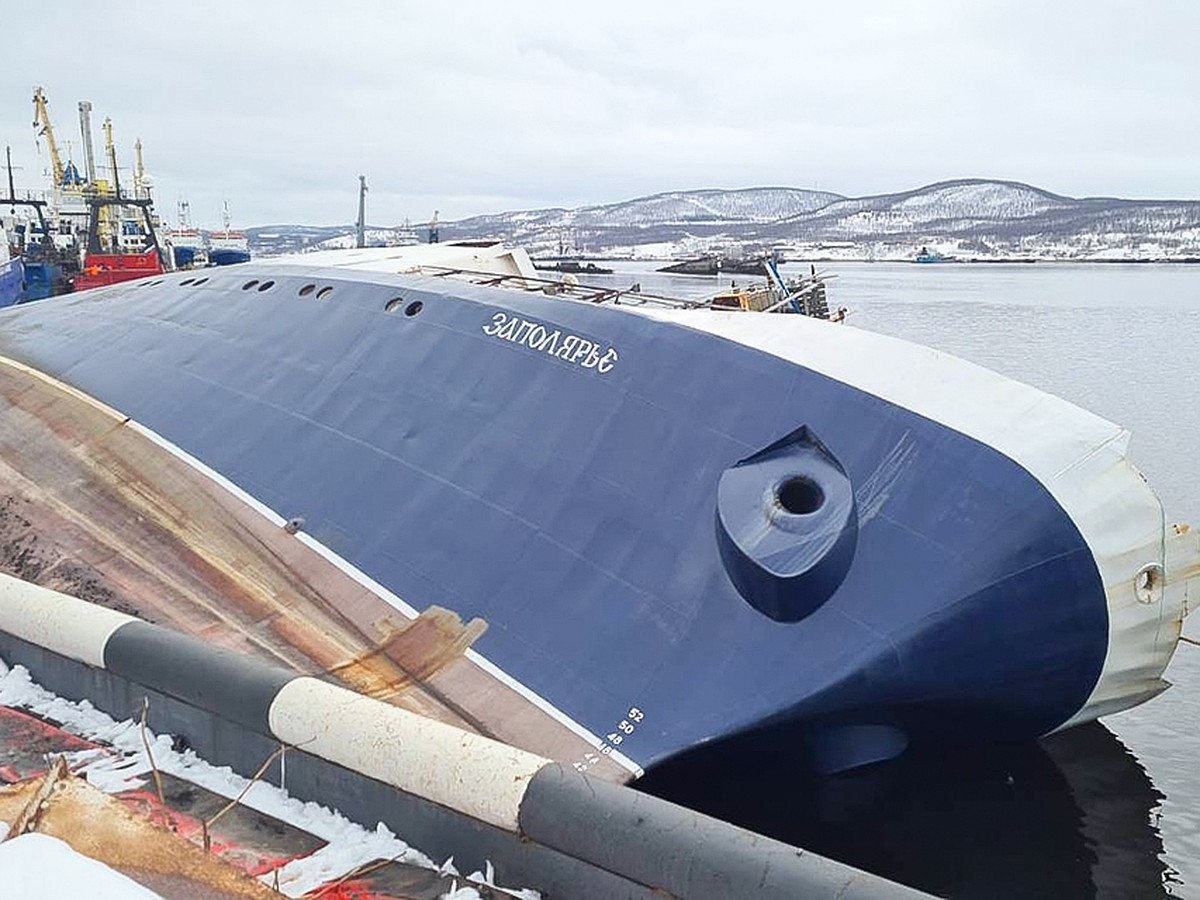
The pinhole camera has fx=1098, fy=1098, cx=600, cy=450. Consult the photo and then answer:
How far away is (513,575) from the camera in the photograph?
349 inches

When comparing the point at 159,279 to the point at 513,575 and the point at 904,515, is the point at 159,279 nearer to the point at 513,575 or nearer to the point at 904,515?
the point at 513,575

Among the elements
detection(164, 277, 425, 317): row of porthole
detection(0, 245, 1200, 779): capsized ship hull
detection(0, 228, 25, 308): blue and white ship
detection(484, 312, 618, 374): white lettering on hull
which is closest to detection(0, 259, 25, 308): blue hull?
detection(0, 228, 25, 308): blue and white ship

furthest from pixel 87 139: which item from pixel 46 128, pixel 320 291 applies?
pixel 320 291

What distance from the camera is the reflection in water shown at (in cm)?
848

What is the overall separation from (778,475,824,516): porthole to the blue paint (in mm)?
271

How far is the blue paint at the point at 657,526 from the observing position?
7410 mm

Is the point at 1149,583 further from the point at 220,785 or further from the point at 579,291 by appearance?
the point at 579,291

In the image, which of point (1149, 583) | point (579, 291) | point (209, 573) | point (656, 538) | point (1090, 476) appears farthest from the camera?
point (579, 291)

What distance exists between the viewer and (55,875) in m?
3.88

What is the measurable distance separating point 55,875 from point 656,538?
5.19 m

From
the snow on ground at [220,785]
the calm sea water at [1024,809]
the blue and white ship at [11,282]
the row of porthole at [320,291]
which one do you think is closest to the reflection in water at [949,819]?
the calm sea water at [1024,809]

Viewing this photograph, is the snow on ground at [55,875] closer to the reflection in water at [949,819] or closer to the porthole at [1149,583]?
the reflection in water at [949,819]

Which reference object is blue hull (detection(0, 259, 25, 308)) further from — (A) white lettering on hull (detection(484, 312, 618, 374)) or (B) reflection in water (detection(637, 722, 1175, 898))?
(B) reflection in water (detection(637, 722, 1175, 898))

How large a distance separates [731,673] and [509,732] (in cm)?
165
